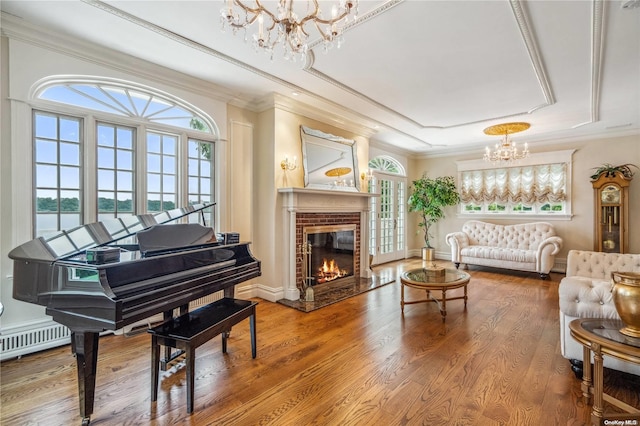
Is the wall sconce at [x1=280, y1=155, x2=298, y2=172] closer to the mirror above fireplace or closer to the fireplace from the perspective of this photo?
the mirror above fireplace

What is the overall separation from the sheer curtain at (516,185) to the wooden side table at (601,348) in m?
5.33

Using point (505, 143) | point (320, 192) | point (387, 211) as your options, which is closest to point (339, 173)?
point (320, 192)

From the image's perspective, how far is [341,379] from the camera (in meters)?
2.27

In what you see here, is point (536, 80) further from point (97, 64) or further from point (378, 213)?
point (97, 64)

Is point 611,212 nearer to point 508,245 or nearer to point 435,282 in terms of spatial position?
point 508,245

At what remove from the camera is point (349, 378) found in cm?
229

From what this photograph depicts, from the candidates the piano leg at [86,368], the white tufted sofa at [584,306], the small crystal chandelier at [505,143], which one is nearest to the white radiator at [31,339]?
the piano leg at [86,368]

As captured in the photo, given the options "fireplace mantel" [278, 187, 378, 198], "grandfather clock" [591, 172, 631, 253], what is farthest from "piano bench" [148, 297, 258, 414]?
"grandfather clock" [591, 172, 631, 253]

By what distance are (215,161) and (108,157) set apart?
3.89 feet

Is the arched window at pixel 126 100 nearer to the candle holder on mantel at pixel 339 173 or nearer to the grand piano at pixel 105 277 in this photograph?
the grand piano at pixel 105 277

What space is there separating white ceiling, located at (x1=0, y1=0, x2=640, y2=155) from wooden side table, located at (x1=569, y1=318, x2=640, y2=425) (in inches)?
91.8

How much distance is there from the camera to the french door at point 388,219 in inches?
271

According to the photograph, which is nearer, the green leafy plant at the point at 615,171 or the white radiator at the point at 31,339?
the white radiator at the point at 31,339

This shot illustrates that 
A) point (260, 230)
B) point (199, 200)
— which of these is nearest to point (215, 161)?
point (199, 200)
